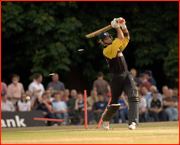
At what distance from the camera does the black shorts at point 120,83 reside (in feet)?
33.1

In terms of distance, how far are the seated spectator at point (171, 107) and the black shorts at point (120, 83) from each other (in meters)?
6.27

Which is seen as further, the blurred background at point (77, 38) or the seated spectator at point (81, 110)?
the blurred background at point (77, 38)

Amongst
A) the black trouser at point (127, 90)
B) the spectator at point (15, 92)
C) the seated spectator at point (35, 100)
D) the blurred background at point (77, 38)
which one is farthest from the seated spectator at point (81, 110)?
the black trouser at point (127, 90)

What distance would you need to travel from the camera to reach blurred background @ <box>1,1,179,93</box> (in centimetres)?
1803

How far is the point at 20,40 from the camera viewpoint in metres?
18.9

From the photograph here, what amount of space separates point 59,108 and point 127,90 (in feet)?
19.2

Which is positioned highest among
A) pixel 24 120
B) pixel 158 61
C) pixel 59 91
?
pixel 158 61

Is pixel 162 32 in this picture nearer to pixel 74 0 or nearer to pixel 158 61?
pixel 158 61

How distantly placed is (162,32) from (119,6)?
7.09 ft

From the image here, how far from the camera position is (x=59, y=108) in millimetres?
15531

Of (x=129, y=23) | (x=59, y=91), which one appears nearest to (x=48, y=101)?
(x=59, y=91)

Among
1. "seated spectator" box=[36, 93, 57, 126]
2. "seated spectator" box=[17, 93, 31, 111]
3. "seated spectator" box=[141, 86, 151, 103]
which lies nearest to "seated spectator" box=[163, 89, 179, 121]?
"seated spectator" box=[141, 86, 151, 103]

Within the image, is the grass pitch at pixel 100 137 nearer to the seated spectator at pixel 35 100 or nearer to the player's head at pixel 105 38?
the player's head at pixel 105 38

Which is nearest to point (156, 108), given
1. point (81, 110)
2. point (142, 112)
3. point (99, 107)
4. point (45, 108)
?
point (142, 112)
